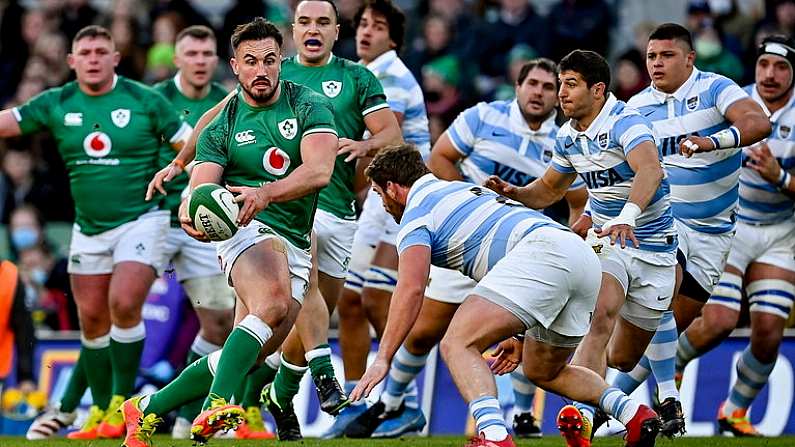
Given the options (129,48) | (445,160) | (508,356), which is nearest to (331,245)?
(445,160)

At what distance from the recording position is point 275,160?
8.35 meters

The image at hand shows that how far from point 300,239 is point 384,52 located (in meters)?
3.02

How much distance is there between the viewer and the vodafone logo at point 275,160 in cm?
833

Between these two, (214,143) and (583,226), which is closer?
(214,143)

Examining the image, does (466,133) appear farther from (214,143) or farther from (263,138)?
(214,143)

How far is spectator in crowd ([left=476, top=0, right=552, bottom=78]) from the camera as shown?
15.6 m

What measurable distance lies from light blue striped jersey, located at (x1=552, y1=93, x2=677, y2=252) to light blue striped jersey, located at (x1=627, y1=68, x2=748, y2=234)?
0.67 metres

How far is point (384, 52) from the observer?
1113cm

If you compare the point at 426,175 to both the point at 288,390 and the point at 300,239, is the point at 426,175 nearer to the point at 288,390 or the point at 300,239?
the point at 300,239

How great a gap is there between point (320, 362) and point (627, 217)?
2.40 m

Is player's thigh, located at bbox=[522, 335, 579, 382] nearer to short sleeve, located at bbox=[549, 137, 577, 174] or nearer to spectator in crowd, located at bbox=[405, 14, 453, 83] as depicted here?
short sleeve, located at bbox=[549, 137, 577, 174]

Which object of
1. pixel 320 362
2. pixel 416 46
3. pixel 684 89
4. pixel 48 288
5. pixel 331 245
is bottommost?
pixel 48 288

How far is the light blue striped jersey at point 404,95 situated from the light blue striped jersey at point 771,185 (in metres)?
2.57

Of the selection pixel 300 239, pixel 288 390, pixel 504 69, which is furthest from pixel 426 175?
pixel 504 69
